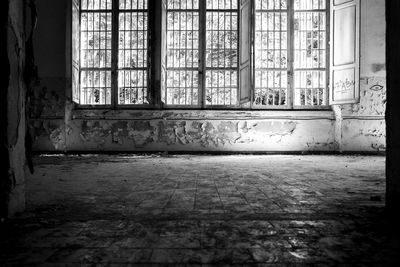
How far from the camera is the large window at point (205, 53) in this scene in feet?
27.6

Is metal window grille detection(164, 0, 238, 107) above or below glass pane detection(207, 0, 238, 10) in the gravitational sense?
below

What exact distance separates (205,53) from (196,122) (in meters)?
1.91

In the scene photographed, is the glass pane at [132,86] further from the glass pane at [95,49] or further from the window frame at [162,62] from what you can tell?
the glass pane at [95,49]

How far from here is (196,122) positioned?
8000mm

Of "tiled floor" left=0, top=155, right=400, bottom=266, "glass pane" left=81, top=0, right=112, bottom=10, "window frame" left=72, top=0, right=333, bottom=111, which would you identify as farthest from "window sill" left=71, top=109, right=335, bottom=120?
"tiled floor" left=0, top=155, right=400, bottom=266

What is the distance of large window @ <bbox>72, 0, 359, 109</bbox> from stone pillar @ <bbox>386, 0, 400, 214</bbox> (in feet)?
20.8

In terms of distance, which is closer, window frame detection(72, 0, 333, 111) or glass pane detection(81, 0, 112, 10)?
window frame detection(72, 0, 333, 111)

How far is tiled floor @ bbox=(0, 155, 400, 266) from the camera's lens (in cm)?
145

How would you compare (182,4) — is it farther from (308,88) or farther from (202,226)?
(202,226)

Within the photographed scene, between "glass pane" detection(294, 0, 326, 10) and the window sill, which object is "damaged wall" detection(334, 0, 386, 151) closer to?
the window sill

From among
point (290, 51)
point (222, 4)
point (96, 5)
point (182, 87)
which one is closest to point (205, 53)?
point (182, 87)

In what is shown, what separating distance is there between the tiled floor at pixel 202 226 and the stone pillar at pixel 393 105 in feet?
0.65

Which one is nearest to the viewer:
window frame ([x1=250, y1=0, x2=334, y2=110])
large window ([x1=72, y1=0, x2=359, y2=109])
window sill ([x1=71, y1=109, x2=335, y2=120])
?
window sill ([x1=71, y1=109, x2=335, y2=120])

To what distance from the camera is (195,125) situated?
8.00 m
